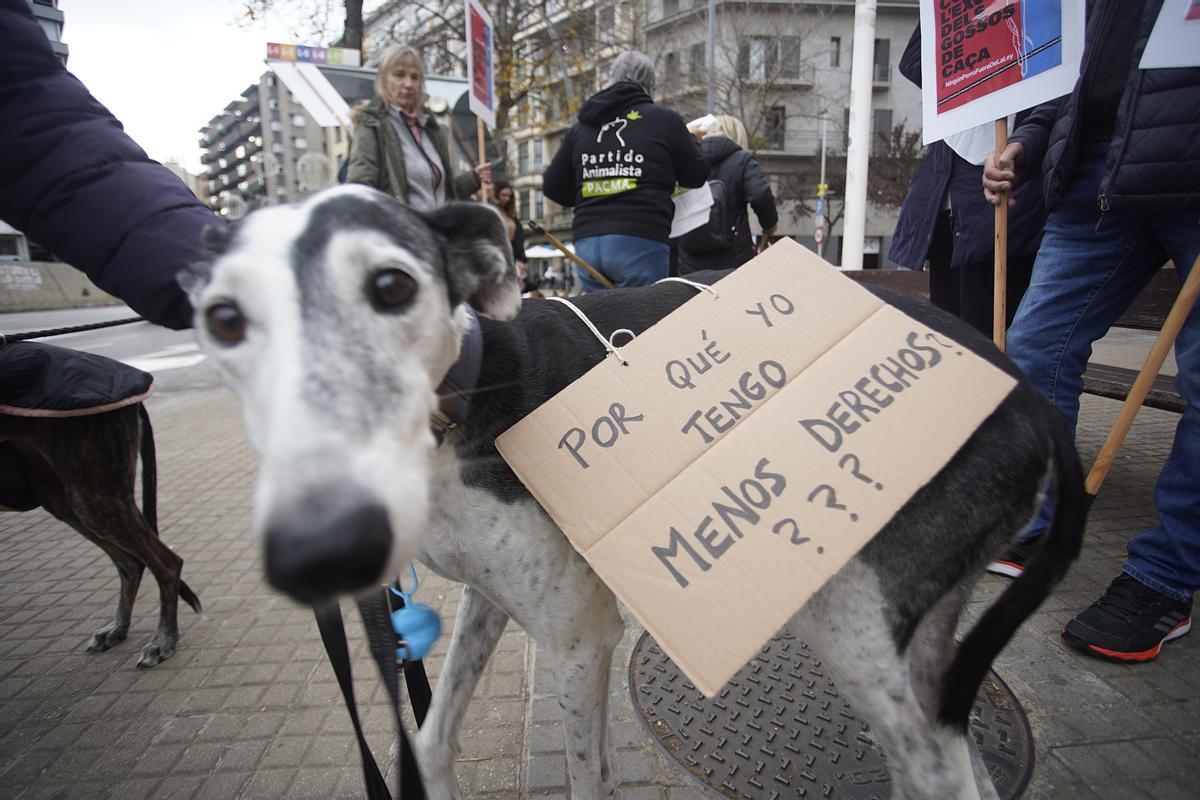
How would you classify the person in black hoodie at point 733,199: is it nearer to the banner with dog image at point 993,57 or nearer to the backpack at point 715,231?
the backpack at point 715,231

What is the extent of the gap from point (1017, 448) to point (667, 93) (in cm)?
2199

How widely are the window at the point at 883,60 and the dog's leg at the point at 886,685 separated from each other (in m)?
37.3

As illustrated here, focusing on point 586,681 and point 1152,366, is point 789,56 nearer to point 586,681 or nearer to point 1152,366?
point 1152,366

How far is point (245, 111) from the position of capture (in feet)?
357

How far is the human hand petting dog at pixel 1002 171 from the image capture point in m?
2.35

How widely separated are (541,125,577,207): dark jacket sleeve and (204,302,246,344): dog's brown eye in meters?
3.60

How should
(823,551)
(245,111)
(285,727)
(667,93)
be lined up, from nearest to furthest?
1. (823,551)
2. (285,727)
3. (667,93)
4. (245,111)

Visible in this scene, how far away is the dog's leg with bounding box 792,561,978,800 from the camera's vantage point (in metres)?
1.40

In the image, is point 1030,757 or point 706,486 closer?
point 706,486

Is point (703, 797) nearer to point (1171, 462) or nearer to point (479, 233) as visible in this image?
point (479, 233)

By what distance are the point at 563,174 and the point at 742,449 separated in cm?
360

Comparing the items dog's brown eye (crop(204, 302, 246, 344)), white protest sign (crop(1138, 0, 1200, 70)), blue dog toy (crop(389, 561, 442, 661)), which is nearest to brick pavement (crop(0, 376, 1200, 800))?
blue dog toy (crop(389, 561, 442, 661))

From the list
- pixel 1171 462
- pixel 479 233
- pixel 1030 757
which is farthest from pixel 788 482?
pixel 1171 462

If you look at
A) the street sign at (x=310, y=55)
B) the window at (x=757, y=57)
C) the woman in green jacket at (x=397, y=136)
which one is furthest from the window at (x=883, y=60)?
the woman in green jacket at (x=397, y=136)
